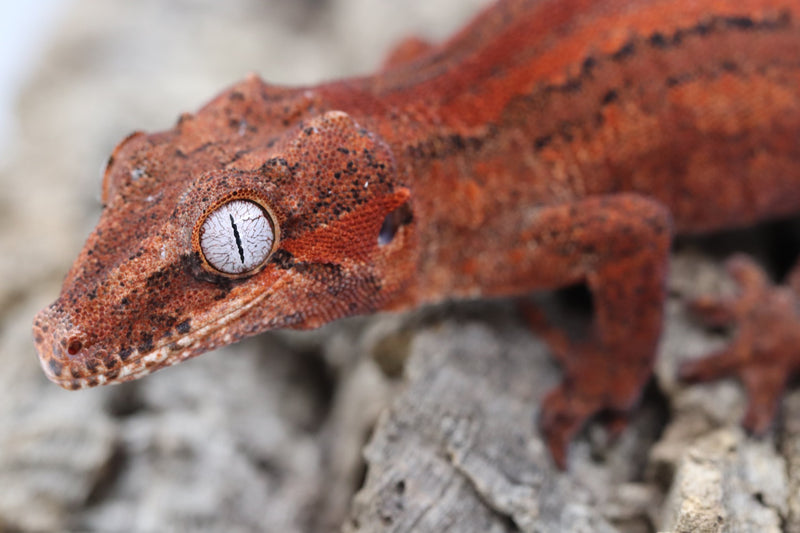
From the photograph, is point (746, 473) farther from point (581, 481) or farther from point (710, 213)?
point (710, 213)

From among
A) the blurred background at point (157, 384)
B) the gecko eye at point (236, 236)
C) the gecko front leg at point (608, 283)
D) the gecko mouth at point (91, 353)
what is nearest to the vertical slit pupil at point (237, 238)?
the gecko eye at point (236, 236)

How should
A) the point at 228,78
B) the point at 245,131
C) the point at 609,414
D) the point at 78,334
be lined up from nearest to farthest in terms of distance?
the point at 78,334 < the point at 245,131 < the point at 609,414 < the point at 228,78

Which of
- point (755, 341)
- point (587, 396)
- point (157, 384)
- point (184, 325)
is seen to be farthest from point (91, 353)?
point (755, 341)

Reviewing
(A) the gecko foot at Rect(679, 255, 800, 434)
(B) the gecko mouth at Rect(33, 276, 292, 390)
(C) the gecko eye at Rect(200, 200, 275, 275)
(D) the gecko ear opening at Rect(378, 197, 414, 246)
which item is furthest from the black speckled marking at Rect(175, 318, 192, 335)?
(A) the gecko foot at Rect(679, 255, 800, 434)

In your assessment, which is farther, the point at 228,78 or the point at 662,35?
the point at 228,78

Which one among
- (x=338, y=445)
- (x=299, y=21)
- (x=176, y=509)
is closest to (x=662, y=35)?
(x=338, y=445)

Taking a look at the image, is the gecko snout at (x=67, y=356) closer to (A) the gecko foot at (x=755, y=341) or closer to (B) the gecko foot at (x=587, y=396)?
(B) the gecko foot at (x=587, y=396)
